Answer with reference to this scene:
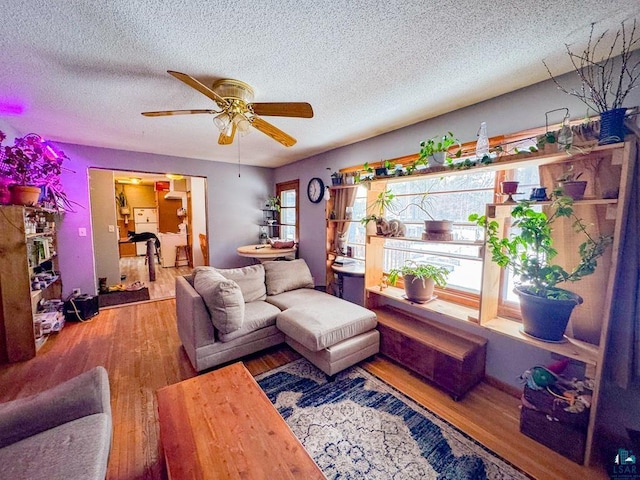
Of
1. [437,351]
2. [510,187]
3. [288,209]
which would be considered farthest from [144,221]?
[510,187]

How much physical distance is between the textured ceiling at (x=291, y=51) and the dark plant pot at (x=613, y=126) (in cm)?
43

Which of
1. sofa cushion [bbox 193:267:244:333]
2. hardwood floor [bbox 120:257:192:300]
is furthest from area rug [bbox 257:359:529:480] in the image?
hardwood floor [bbox 120:257:192:300]

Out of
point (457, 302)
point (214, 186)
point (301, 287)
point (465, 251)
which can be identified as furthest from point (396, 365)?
point (214, 186)

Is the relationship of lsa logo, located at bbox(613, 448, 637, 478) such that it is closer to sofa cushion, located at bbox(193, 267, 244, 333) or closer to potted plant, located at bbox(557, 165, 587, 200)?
potted plant, located at bbox(557, 165, 587, 200)

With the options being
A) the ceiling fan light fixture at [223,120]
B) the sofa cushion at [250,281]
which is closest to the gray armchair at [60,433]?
the sofa cushion at [250,281]

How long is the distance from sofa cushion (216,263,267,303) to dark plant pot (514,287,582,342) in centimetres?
244

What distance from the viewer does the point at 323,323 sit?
2.32m

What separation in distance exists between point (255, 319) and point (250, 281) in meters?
0.57

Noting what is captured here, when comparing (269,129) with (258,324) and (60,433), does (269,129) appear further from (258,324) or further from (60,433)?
(60,433)

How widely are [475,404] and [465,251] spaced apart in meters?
1.23

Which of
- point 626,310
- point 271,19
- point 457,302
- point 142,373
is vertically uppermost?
point 271,19

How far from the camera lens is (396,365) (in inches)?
97.2

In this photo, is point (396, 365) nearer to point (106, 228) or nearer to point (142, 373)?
point (142, 373)

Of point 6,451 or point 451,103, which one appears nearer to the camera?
point 6,451
